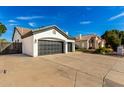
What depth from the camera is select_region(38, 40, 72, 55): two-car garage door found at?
12.8 meters

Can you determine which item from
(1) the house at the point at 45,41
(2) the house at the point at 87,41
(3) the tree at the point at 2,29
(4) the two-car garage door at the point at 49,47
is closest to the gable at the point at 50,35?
(1) the house at the point at 45,41

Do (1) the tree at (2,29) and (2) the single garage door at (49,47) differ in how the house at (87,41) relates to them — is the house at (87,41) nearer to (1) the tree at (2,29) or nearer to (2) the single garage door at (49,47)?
(2) the single garage door at (49,47)

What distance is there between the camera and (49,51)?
13789 mm

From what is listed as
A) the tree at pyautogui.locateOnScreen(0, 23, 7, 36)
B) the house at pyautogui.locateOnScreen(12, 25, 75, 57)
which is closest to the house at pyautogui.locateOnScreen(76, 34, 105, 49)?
the house at pyautogui.locateOnScreen(12, 25, 75, 57)

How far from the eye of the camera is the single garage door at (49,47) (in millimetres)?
12781

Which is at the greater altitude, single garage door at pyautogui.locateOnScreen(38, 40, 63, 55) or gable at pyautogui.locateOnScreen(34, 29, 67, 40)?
gable at pyautogui.locateOnScreen(34, 29, 67, 40)

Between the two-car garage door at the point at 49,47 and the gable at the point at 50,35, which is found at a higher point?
the gable at the point at 50,35

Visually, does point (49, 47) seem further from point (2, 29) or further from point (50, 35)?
point (2, 29)

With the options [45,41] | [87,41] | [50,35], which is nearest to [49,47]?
[45,41]

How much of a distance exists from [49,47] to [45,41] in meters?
0.95

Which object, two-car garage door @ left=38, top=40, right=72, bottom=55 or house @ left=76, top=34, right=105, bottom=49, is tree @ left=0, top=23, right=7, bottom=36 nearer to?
two-car garage door @ left=38, top=40, right=72, bottom=55

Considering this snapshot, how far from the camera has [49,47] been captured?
13.8 m
